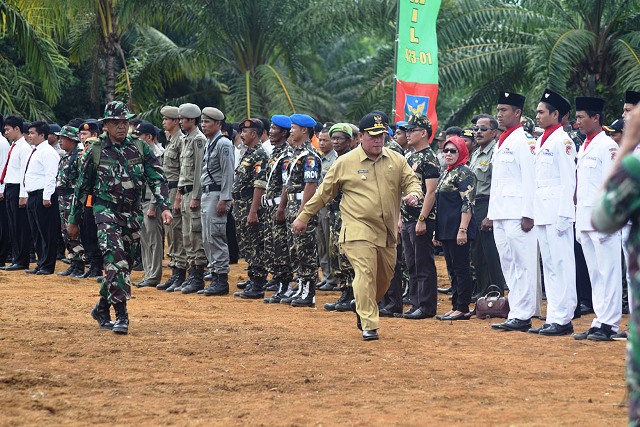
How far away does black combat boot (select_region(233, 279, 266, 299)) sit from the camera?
14.2m

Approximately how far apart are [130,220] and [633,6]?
50.7 feet

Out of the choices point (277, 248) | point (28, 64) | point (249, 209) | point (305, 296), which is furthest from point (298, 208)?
point (28, 64)

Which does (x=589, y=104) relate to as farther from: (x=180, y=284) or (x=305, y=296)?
(x=180, y=284)

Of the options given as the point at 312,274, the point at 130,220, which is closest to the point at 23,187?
the point at 312,274

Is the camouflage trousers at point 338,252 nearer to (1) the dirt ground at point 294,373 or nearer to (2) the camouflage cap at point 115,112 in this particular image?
(1) the dirt ground at point 294,373

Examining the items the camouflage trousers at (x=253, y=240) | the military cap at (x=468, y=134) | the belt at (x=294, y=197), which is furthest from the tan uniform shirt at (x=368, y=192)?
the military cap at (x=468, y=134)

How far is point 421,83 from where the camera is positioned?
16.2 metres

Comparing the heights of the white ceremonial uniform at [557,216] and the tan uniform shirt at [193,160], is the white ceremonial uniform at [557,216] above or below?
below

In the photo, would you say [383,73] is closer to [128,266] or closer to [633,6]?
[633,6]

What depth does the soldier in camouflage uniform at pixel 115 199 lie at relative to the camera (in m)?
10.2

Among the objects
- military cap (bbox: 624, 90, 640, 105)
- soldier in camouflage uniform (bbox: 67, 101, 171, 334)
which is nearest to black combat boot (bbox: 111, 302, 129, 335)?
soldier in camouflage uniform (bbox: 67, 101, 171, 334)

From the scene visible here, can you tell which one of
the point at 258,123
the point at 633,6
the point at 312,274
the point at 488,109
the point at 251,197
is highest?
the point at 633,6

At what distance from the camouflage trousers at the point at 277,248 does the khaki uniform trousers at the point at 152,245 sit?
2017 mm

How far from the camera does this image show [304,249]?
42.5 ft
